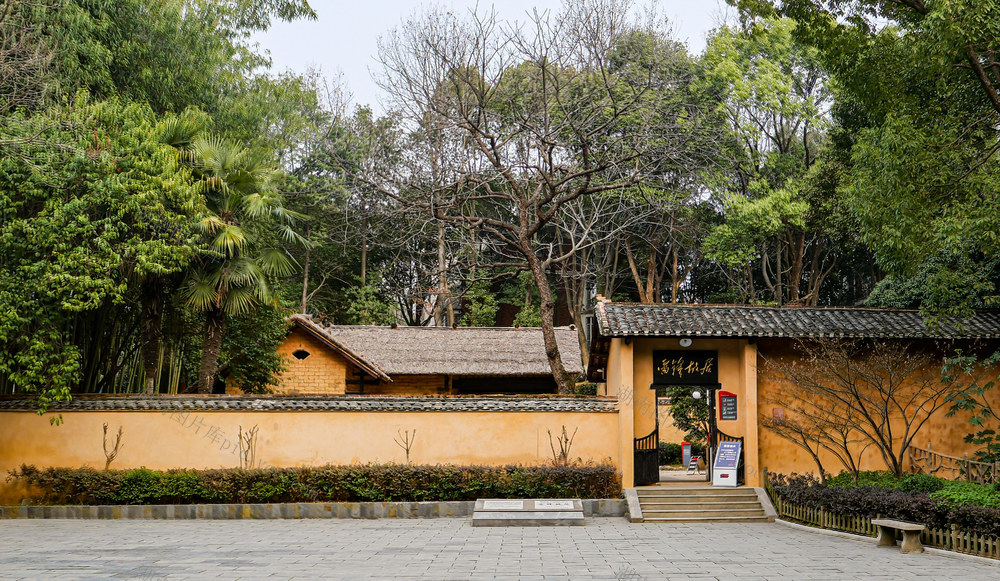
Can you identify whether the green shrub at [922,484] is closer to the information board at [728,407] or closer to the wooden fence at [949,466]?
the wooden fence at [949,466]

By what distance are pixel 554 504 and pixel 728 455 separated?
3.81 metres

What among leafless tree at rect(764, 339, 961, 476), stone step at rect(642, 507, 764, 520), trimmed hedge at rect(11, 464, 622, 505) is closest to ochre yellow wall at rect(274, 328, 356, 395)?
trimmed hedge at rect(11, 464, 622, 505)

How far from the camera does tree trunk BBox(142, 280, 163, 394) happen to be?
16.3 meters

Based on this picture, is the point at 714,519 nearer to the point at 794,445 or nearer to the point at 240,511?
the point at 794,445

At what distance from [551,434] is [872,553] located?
6.72m

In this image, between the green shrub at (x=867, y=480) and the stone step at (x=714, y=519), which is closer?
the green shrub at (x=867, y=480)

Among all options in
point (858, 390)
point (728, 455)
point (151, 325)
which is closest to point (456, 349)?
point (151, 325)

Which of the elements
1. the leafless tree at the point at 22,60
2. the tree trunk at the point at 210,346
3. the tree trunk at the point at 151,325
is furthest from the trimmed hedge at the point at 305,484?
the leafless tree at the point at 22,60

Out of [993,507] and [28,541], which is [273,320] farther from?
[993,507]

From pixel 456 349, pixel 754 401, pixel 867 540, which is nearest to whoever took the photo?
pixel 867 540

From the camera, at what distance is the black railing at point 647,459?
15.8 metres

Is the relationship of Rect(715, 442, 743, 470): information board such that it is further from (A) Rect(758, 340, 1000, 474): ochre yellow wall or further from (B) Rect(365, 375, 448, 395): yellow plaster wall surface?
(B) Rect(365, 375, 448, 395): yellow plaster wall surface

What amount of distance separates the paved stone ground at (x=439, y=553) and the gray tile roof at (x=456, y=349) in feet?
30.0

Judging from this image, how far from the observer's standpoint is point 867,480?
1397cm
